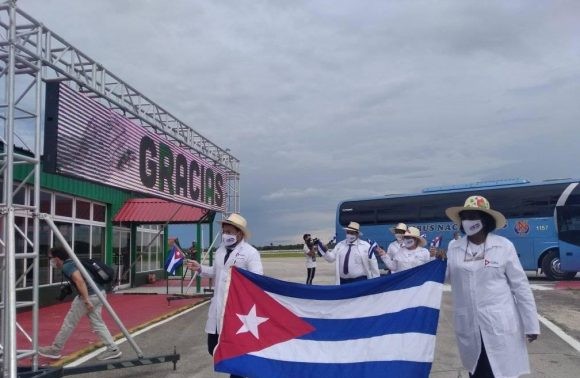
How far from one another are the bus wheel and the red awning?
44.4 feet

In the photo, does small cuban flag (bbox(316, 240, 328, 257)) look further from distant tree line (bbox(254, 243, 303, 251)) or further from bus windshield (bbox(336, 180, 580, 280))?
distant tree line (bbox(254, 243, 303, 251))

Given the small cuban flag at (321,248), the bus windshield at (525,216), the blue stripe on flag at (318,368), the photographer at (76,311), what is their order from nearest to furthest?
the blue stripe on flag at (318,368)
the photographer at (76,311)
the small cuban flag at (321,248)
the bus windshield at (525,216)

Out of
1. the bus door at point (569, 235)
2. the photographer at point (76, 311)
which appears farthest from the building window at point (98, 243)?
the bus door at point (569, 235)

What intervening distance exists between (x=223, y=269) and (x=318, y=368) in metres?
1.47

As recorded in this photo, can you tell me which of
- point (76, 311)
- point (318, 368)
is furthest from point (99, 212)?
point (318, 368)

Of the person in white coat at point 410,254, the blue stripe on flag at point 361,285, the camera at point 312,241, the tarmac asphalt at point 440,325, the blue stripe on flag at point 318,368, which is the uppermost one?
the camera at point 312,241

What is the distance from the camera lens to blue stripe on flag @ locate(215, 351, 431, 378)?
16.1ft

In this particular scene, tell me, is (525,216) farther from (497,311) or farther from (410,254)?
(497,311)

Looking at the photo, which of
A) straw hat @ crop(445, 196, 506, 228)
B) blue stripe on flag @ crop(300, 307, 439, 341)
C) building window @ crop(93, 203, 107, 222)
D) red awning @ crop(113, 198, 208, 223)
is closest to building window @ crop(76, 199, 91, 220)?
building window @ crop(93, 203, 107, 222)

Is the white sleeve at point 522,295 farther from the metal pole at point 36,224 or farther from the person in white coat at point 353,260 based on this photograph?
the metal pole at point 36,224

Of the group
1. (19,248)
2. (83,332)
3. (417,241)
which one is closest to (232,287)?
(417,241)

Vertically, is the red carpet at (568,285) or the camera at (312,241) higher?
the camera at (312,241)

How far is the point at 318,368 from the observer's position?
521 cm

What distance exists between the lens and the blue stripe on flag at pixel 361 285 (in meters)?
5.15
